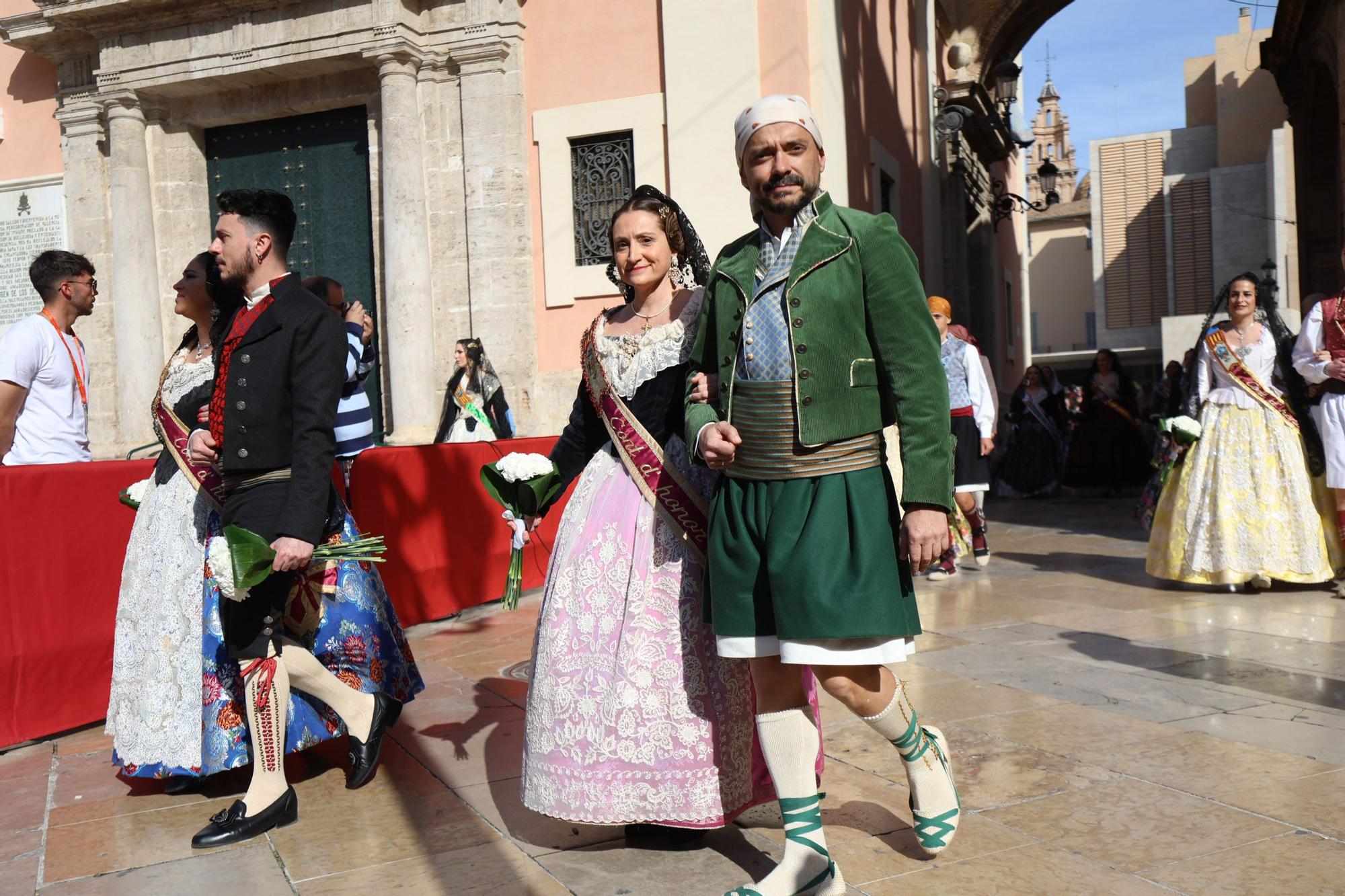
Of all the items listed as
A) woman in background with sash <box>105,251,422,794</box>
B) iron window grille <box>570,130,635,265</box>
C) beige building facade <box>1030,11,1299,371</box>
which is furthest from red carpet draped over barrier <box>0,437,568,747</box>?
beige building facade <box>1030,11,1299,371</box>

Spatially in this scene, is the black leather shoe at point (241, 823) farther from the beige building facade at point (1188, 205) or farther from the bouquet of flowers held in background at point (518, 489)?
the beige building facade at point (1188, 205)

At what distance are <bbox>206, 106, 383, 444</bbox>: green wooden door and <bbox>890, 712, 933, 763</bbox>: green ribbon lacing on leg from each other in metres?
9.63

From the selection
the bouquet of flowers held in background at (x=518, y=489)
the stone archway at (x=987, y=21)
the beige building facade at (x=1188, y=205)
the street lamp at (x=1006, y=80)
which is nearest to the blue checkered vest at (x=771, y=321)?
the bouquet of flowers held in background at (x=518, y=489)

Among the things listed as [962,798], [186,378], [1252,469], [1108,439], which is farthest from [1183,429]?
[1108,439]

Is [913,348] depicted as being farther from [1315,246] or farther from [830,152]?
[1315,246]

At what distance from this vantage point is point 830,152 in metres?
11.4

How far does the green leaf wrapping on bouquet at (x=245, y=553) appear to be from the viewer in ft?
10.7

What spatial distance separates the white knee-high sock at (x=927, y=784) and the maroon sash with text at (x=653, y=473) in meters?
0.66

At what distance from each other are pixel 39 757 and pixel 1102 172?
46.8 metres

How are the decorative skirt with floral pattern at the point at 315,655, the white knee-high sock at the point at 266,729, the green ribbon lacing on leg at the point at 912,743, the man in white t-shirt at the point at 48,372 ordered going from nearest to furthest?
the green ribbon lacing on leg at the point at 912,743 → the white knee-high sock at the point at 266,729 → the decorative skirt with floral pattern at the point at 315,655 → the man in white t-shirt at the point at 48,372

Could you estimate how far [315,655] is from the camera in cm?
388

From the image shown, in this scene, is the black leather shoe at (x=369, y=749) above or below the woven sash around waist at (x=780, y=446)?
below

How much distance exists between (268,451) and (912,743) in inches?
79.5

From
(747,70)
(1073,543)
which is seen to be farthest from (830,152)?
(1073,543)
